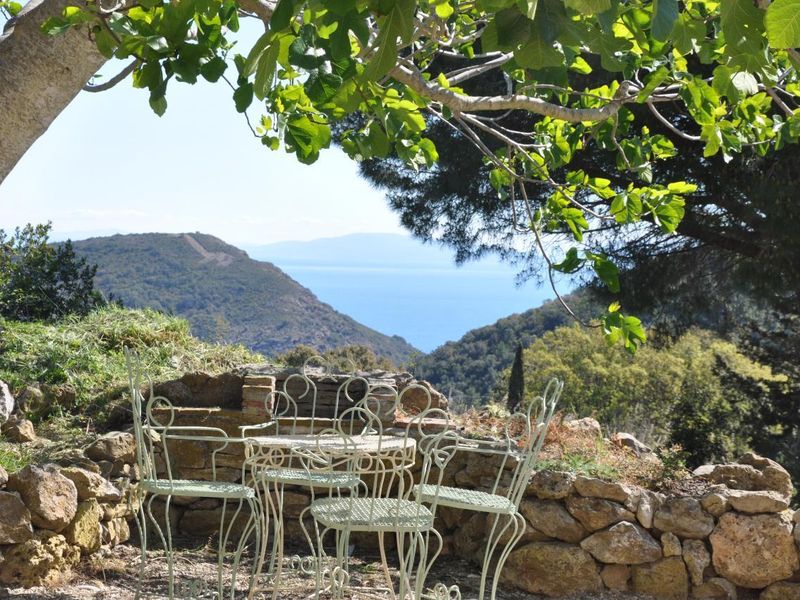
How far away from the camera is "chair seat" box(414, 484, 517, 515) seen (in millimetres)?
3170

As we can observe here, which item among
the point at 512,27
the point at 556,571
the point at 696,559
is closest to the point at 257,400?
the point at 556,571

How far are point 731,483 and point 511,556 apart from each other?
132 centimetres

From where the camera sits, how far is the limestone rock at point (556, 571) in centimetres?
454

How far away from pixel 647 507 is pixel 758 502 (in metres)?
0.56

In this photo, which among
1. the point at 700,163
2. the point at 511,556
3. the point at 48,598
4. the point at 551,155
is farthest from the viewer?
the point at 700,163

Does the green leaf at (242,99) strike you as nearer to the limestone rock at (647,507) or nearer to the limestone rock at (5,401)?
the limestone rock at (647,507)

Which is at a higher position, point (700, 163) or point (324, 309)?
point (700, 163)

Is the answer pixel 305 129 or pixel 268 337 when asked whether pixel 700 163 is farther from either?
pixel 268 337

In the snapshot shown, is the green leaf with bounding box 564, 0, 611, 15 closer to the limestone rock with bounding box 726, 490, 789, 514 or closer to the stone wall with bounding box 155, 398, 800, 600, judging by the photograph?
the stone wall with bounding box 155, 398, 800, 600

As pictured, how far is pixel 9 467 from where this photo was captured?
172 inches

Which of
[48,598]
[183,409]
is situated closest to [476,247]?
[183,409]

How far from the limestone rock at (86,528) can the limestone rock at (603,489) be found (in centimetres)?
241

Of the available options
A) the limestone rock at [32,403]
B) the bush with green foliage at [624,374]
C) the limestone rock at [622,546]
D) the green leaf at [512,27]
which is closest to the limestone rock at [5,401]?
the limestone rock at [32,403]

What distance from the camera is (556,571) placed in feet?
14.9
